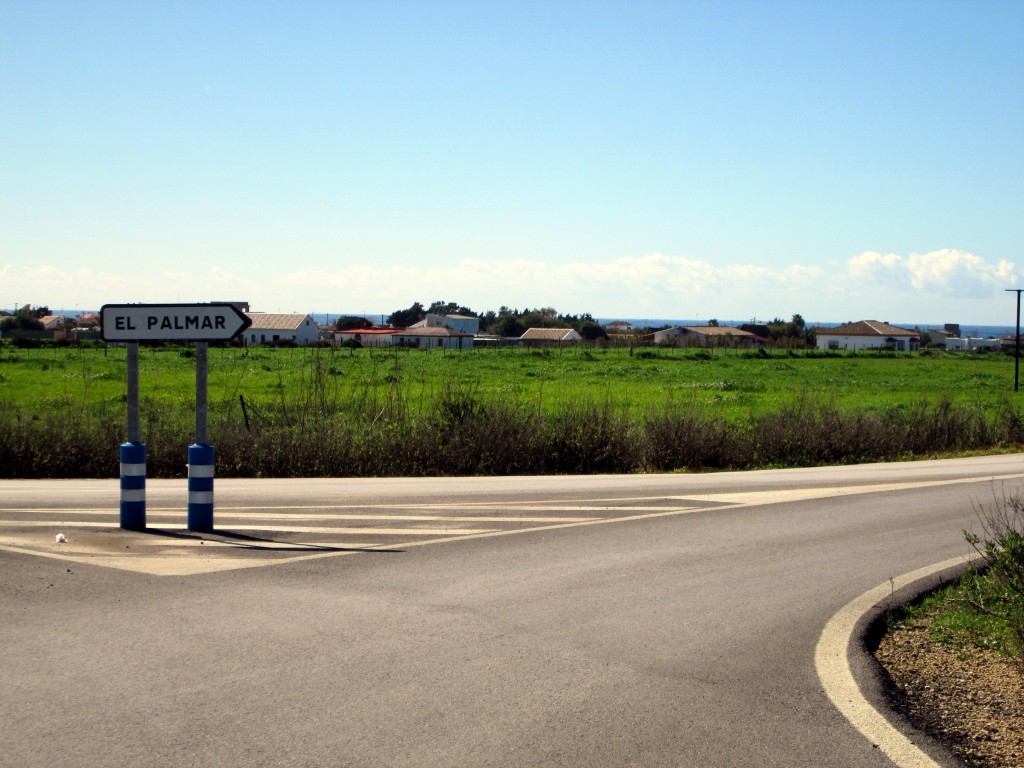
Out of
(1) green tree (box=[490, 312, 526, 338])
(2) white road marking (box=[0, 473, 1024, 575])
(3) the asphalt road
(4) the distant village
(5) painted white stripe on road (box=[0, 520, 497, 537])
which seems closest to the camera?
(3) the asphalt road

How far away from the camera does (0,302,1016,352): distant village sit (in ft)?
345

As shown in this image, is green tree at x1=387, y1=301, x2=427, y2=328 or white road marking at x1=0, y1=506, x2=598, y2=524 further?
green tree at x1=387, y1=301, x2=427, y2=328

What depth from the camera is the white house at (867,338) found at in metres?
138

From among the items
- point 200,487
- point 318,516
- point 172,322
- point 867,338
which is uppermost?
point 867,338

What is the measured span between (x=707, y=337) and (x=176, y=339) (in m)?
109

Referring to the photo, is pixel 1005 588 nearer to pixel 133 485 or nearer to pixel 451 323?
pixel 133 485

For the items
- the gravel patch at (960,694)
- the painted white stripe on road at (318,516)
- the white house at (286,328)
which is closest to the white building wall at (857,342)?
the white house at (286,328)

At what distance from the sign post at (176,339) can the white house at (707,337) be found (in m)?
94.0

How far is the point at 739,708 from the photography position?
573 centimetres

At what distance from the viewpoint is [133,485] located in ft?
34.3

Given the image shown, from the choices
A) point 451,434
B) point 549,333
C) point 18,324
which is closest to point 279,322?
point 18,324

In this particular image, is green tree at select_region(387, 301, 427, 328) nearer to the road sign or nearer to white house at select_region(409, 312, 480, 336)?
white house at select_region(409, 312, 480, 336)

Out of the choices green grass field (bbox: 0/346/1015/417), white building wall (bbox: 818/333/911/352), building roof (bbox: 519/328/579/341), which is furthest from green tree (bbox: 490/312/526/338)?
green grass field (bbox: 0/346/1015/417)

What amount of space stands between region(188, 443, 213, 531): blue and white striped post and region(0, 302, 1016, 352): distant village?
6830cm
